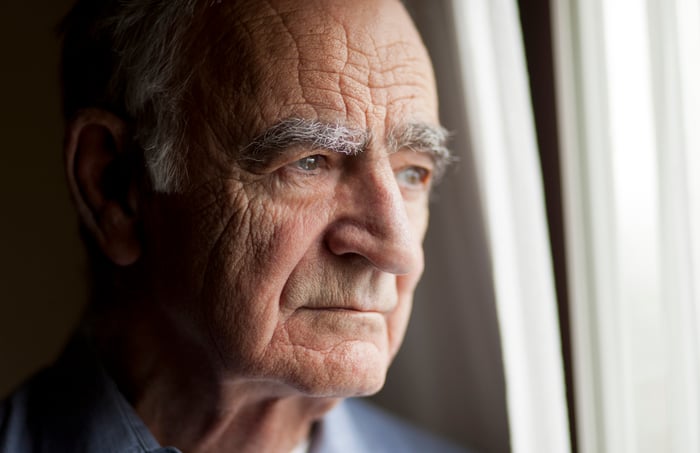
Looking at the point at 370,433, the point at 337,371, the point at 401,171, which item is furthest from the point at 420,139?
the point at 370,433

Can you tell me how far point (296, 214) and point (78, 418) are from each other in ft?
2.14

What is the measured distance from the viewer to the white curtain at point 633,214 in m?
1.04

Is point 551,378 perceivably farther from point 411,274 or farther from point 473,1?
point 473,1

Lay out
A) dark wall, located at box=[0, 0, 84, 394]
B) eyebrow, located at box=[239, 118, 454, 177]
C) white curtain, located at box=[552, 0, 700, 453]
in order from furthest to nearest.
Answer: dark wall, located at box=[0, 0, 84, 394] → eyebrow, located at box=[239, 118, 454, 177] → white curtain, located at box=[552, 0, 700, 453]

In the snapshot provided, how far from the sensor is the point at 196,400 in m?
1.41

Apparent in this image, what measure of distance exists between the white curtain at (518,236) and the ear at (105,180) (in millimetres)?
740

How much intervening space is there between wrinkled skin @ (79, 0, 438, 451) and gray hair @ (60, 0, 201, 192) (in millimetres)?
45

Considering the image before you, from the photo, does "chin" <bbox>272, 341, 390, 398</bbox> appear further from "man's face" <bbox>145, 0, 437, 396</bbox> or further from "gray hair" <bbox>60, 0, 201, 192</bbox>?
"gray hair" <bbox>60, 0, 201, 192</bbox>

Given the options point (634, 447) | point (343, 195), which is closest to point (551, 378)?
point (634, 447)

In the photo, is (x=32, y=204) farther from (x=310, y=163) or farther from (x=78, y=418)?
(x=310, y=163)

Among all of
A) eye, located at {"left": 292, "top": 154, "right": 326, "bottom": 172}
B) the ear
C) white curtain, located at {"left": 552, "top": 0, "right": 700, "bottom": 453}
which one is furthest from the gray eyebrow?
the ear

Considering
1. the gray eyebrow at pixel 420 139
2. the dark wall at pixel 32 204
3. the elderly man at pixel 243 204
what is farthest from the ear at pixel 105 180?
the dark wall at pixel 32 204

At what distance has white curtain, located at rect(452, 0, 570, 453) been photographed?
4.27ft

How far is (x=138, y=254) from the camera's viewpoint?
55.6 inches
